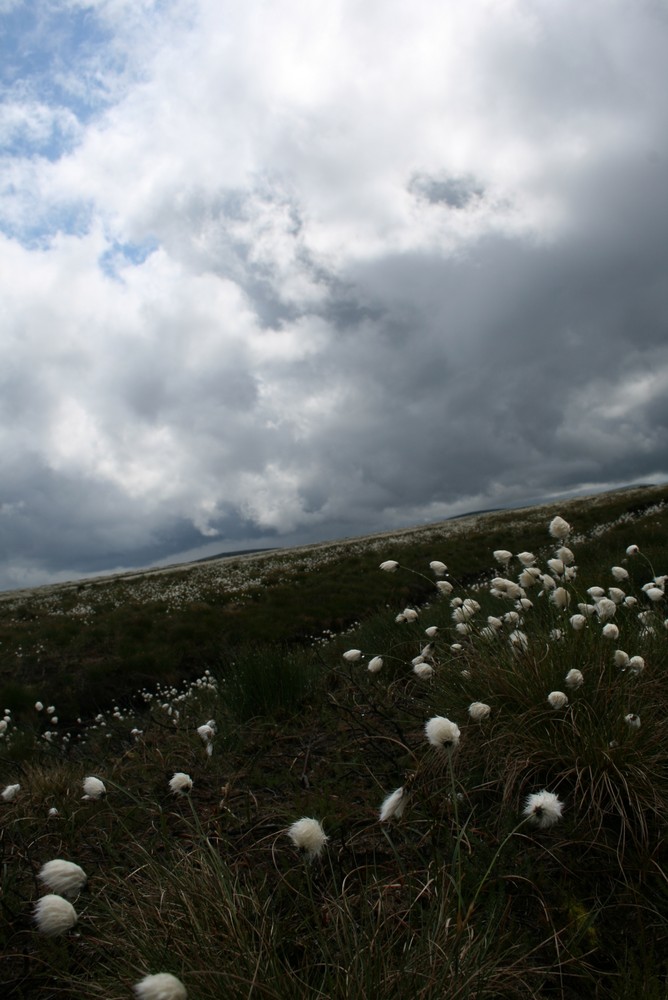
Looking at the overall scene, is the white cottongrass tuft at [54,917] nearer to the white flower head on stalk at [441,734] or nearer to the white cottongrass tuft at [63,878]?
the white cottongrass tuft at [63,878]

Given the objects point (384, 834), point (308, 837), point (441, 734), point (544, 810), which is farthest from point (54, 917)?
point (544, 810)

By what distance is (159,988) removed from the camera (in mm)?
1744

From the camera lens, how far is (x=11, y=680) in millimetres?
14242

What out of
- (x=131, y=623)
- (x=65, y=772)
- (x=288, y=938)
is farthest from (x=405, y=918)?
(x=131, y=623)

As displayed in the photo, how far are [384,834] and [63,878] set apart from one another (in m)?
1.26

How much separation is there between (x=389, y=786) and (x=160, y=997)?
2.69 metres

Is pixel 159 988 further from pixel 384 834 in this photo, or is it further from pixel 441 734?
pixel 441 734

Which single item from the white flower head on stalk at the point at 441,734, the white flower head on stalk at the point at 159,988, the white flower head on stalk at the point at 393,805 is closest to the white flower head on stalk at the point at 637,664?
the white flower head on stalk at the point at 441,734

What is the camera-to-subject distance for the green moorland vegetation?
7.73 feet

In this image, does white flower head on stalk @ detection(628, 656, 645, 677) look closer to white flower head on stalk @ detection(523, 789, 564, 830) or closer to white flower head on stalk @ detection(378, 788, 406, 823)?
white flower head on stalk @ detection(523, 789, 564, 830)

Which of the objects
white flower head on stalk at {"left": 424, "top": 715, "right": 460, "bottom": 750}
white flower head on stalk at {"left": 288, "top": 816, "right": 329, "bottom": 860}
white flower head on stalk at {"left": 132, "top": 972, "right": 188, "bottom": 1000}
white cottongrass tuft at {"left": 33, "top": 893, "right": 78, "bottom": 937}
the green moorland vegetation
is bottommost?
the green moorland vegetation

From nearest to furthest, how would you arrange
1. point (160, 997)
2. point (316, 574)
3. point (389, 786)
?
1. point (160, 997)
2. point (389, 786)
3. point (316, 574)

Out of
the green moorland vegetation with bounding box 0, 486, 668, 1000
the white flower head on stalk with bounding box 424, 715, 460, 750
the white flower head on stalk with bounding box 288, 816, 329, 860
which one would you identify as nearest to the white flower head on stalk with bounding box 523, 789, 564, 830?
the green moorland vegetation with bounding box 0, 486, 668, 1000

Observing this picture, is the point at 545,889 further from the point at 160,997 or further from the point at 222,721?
the point at 222,721
